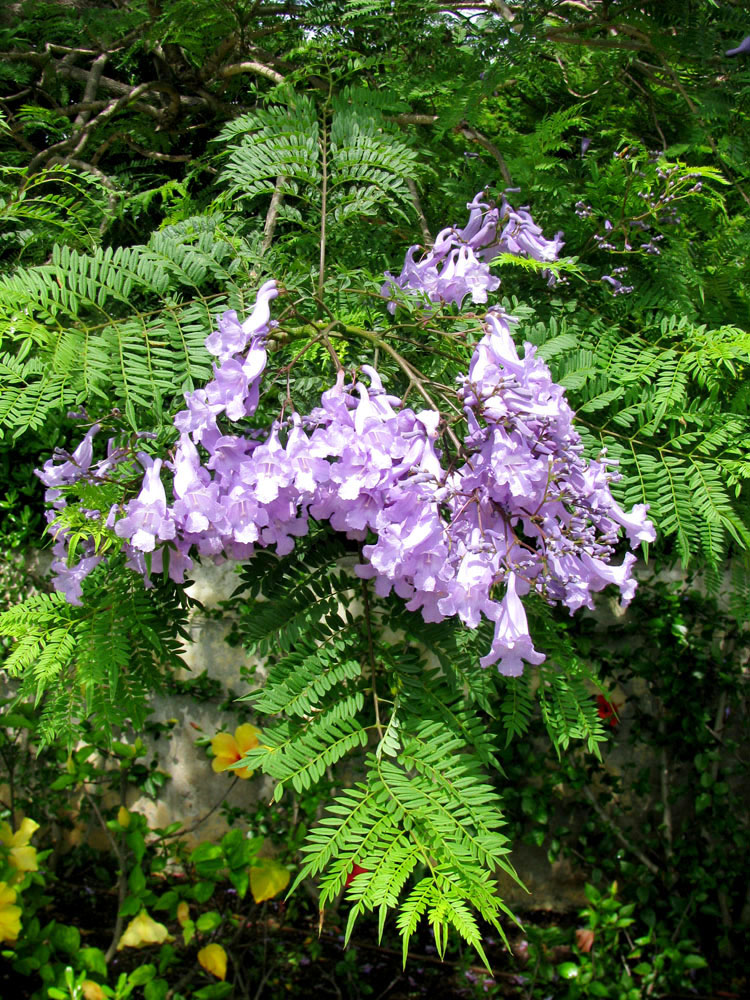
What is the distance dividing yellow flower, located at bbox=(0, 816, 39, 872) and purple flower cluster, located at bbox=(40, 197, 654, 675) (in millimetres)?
2134

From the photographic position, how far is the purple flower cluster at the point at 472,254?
1648 mm

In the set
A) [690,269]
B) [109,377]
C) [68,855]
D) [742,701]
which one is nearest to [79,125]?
[109,377]

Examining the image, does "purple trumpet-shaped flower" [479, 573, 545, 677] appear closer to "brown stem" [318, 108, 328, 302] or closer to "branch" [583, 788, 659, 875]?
"brown stem" [318, 108, 328, 302]

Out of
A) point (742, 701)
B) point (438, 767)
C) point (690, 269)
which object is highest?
point (690, 269)

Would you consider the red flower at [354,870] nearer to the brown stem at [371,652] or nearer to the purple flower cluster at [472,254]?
the brown stem at [371,652]

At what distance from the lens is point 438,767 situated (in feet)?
4.28

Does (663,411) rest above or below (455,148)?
below

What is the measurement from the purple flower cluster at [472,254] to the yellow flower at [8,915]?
243 centimetres

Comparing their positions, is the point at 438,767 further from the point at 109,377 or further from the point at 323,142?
the point at 323,142

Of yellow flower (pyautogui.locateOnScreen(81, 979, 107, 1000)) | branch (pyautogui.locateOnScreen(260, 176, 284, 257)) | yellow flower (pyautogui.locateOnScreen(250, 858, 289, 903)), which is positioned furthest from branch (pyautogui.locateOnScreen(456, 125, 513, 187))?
yellow flower (pyautogui.locateOnScreen(81, 979, 107, 1000))

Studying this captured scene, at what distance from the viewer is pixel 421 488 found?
1207 millimetres

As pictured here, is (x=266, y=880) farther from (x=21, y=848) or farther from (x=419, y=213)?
(x=419, y=213)

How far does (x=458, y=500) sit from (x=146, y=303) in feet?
2.72

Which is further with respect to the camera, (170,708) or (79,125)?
(170,708)
